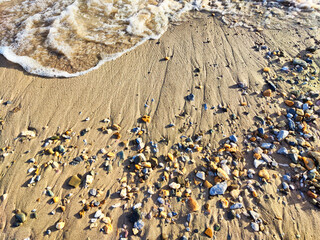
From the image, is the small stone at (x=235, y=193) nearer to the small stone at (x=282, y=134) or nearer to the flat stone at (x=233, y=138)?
the flat stone at (x=233, y=138)

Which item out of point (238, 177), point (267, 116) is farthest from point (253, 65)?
point (238, 177)

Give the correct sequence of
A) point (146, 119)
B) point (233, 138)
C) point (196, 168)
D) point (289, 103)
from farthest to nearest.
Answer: point (289, 103), point (146, 119), point (233, 138), point (196, 168)

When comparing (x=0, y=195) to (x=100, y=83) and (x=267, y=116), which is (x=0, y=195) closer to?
(x=100, y=83)

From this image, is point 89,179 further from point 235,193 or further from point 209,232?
point 235,193

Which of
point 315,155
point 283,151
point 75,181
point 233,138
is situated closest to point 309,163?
point 315,155

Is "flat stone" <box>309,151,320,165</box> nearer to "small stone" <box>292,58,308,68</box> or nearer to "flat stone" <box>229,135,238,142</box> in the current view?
"flat stone" <box>229,135,238,142</box>

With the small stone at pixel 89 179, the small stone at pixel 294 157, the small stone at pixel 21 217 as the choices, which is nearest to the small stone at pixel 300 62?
the small stone at pixel 294 157

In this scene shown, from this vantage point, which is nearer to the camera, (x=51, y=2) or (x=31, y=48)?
(x=31, y=48)
